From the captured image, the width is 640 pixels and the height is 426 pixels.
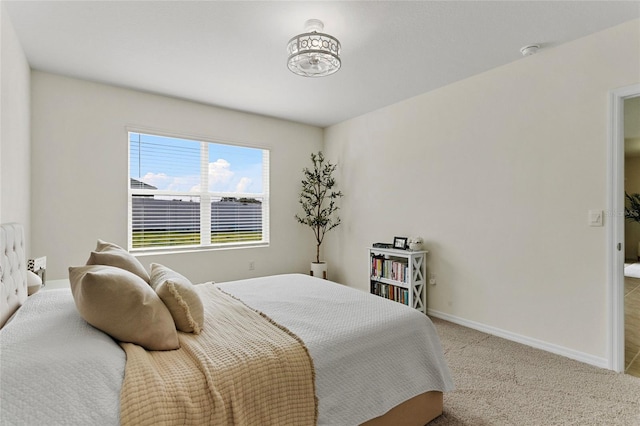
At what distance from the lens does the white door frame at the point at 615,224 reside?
2.35 m

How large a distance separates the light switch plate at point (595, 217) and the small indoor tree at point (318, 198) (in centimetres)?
293

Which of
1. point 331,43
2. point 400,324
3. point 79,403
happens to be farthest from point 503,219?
point 79,403

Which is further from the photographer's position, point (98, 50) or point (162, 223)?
point (162, 223)

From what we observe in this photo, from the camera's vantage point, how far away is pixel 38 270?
2.69 metres

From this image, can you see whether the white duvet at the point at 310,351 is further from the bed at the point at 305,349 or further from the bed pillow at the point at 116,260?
the bed pillow at the point at 116,260

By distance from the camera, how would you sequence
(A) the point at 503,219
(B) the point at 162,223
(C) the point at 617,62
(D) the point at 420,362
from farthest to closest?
(B) the point at 162,223
(A) the point at 503,219
(C) the point at 617,62
(D) the point at 420,362

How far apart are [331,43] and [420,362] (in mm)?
2084

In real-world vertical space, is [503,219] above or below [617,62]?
below

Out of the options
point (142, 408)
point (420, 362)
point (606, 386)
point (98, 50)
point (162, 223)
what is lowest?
point (606, 386)

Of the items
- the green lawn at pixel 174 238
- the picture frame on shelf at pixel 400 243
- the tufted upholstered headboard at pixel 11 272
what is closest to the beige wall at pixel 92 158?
the green lawn at pixel 174 238

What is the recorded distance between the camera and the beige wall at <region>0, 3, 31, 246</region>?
206 centimetres

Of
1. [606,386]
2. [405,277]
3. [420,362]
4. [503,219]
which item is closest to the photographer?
[420,362]

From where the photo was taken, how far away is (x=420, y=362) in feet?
5.69

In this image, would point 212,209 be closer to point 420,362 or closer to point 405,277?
point 405,277
